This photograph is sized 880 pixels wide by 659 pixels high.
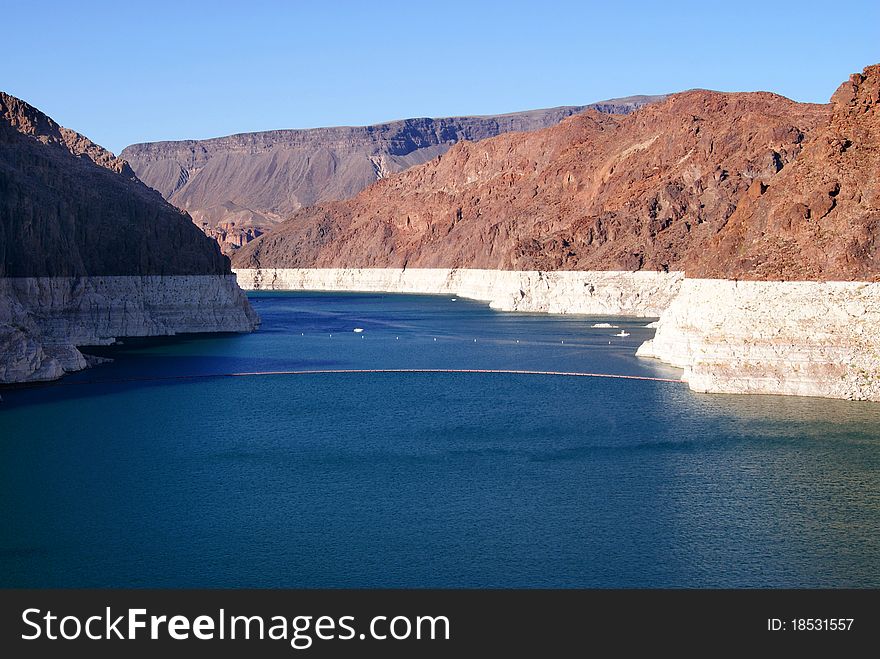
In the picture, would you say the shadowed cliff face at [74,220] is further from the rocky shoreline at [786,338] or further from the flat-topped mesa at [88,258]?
the rocky shoreline at [786,338]

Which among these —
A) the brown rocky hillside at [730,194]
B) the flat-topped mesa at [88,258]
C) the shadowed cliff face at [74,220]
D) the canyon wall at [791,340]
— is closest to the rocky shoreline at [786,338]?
the canyon wall at [791,340]

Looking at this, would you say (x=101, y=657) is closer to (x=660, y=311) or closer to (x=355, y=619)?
(x=355, y=619)

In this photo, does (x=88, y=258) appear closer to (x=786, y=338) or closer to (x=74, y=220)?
(x=74, y=220)

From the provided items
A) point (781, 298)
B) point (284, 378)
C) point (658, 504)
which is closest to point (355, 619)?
point (658, 504)

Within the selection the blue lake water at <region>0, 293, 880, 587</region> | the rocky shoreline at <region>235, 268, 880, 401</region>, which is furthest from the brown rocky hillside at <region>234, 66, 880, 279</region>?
the blue lake water at <region>0, 293, 880, 587</region>

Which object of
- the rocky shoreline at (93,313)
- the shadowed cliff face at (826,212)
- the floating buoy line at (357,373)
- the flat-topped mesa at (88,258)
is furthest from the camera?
the flat-topped mesa at (88,258)

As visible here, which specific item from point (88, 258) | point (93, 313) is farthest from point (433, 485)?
point (88, 258)
